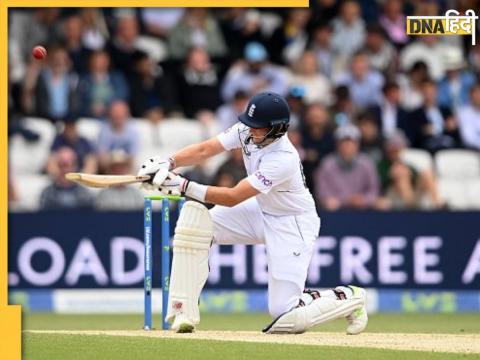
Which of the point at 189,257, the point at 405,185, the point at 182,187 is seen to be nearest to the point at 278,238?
the point at 189,257

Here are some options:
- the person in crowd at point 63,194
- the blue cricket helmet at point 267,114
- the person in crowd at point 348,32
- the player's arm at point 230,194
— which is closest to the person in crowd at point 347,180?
the person in crowd at point 348,32

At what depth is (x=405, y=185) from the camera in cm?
1314

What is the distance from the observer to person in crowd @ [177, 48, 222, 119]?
14250 mm

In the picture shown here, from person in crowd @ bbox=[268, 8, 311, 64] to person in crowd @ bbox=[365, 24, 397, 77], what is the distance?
734 mm

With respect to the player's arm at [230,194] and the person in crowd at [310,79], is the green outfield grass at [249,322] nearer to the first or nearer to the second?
the player's arm at [230,194]

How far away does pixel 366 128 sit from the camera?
13633mm

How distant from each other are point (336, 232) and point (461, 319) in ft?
5.27

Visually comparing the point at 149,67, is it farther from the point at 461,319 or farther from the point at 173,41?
the point at 461,319

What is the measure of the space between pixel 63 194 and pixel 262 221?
4813 mm

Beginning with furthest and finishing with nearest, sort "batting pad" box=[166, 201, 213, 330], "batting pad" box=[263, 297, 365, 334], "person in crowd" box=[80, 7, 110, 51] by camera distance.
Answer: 1. "person in crowd" box=[80, 7, 110, 51]
2. "batting pad" box=[263, 297, 365, 334]
3. "batting pad" box=[166, 201, 213, 330]

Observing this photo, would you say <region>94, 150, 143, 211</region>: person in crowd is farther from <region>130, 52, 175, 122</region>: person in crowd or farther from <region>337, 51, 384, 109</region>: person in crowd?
<region>337, 51, 384, 109</region>: person in crowd

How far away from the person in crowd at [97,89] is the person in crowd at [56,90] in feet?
0.39

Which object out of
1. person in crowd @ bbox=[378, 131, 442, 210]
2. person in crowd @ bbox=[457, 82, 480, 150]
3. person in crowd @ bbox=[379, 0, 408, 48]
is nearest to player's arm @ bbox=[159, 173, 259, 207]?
person in crowd @ bbox=[378, 131, 442, 210]

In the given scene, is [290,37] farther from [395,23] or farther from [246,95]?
Result: [246,95]
